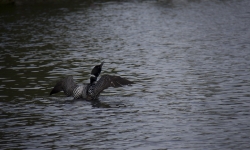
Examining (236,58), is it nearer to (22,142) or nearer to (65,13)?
(22,142)

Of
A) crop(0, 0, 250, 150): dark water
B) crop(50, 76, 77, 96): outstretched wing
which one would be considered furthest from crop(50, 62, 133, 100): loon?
crop(0, 0, 250, 150): dark water

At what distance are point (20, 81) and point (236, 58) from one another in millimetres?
9178

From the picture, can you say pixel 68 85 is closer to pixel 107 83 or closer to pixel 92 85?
pixel 92 85

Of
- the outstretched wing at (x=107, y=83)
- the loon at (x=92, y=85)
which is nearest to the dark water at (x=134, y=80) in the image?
the loon at (x=92, y=85)

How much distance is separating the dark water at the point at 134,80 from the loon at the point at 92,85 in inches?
11.9

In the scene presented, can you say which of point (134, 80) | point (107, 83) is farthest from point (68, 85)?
point (134, 80)

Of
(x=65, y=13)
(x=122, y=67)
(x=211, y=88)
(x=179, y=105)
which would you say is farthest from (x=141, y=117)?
(x=65, y=13)

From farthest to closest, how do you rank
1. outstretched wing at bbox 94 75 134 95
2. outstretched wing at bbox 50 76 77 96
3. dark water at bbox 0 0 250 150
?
1. outstretched wing at bbox 50 76 77 96
2. outstretched wing at bbox 94 75 134 95
3. dark water at bbox 0 0 250 150

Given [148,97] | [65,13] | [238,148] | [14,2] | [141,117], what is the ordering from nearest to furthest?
[238,148] → [141,117] → [148,97] → [65,13] → [14,2]

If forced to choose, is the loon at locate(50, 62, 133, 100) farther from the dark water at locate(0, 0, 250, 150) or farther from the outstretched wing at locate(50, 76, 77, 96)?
the dark water at locate(0, 0, 250, 150)

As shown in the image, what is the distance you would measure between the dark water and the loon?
30 cm

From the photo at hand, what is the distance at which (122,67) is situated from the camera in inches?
941

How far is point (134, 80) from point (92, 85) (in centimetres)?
396

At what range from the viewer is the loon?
664 inches
